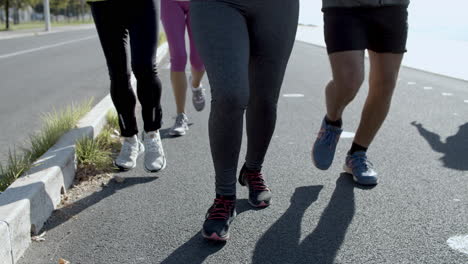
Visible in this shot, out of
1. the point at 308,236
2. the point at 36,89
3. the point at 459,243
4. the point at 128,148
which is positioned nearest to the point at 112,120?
the point at 128,148

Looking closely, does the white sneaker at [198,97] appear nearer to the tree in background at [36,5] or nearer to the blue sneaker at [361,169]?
the blue sneaker at [361,169]

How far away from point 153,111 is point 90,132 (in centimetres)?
69

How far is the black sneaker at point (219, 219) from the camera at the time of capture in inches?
96.3

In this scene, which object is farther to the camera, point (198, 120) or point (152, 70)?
point (198, 120)

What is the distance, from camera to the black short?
297 cm

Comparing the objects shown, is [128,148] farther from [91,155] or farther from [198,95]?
[198,95]

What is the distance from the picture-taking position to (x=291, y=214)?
9.28ft

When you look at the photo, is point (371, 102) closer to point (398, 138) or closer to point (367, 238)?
point (367, 238)

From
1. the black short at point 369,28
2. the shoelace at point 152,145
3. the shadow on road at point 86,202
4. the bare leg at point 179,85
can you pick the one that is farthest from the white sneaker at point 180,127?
the black short at point 369,28

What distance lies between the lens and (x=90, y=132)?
3.97 metres

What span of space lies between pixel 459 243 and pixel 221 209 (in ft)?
3.69

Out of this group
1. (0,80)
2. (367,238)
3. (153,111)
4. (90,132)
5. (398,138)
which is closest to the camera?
(367,238)

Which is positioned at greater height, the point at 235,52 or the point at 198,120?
the point at 235,52

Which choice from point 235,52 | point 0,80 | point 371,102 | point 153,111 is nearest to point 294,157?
point 371,102
